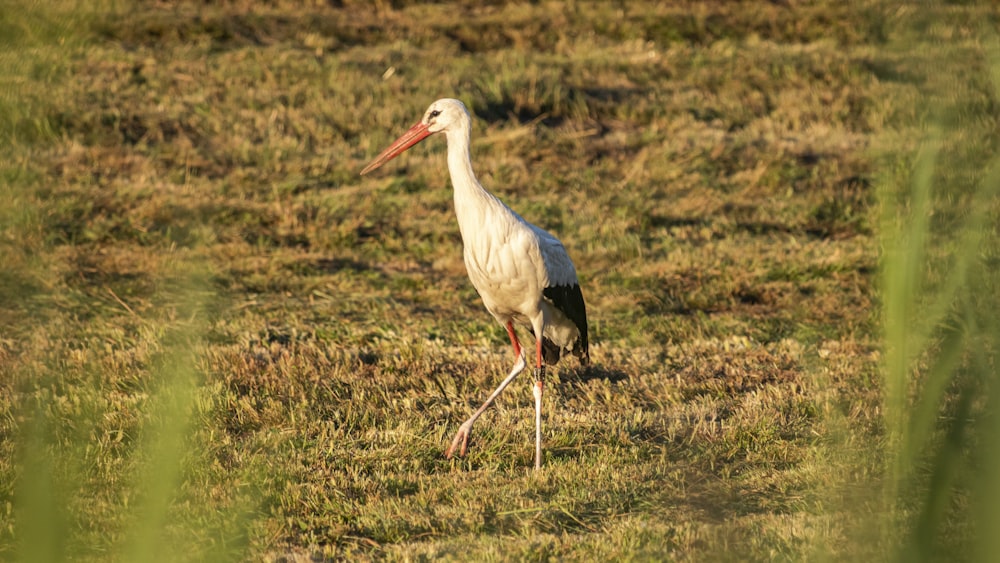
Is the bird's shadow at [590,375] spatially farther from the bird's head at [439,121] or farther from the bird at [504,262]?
the bird's head at [439,121]

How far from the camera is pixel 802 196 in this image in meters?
11.4

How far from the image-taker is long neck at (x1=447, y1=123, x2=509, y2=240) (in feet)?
18.2

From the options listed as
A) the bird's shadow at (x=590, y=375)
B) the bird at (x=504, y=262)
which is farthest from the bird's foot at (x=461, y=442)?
the bird's shadow at (x=590, y=375)

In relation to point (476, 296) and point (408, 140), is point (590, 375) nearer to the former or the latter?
point (408, 140)

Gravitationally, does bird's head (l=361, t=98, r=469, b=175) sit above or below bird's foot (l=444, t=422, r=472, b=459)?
above

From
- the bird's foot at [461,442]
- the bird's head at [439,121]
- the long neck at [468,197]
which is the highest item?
the bird's head at [439,121]

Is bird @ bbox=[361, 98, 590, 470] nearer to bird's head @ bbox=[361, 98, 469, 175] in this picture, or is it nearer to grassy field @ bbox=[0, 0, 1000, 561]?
bird's head @ bbox=[361, 98, 469, 175]

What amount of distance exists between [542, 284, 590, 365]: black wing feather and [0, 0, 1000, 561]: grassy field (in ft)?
0.79

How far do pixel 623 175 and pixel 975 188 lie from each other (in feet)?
34.6

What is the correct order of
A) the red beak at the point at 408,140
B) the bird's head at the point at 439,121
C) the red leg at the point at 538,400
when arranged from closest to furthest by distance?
the red leg at the point at 538,400
the bird's head at the point at 439,121
the red beak at the point at 408,140

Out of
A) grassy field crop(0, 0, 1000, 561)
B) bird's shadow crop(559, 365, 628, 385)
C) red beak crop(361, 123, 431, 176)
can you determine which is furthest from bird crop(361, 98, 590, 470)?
bird's shadow crop(559, 365, 628, 385)

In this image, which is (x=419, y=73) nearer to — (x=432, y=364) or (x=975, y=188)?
(x=432, y=364)

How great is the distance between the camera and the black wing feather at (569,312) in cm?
591

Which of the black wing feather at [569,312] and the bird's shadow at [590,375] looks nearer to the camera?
the black wing feather at [569,312]
